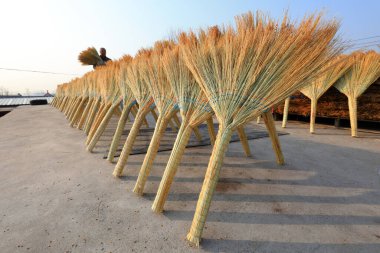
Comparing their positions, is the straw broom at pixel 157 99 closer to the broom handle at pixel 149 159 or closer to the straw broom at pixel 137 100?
the broom handle at pixel 149 159

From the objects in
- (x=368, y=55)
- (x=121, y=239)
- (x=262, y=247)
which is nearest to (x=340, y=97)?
(x=368, y=55)

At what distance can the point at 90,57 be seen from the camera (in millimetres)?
7750

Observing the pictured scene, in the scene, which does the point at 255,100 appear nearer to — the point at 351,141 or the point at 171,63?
the point at 171,63

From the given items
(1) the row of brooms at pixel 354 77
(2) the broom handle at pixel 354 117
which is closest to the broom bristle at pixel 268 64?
(1) the row of brooms at pixel 354 77

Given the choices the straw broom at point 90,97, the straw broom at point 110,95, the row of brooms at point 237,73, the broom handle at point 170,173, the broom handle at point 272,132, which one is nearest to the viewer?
the row of brooms at point 237,73

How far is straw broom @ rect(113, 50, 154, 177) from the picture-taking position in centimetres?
259

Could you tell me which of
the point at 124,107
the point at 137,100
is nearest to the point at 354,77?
the point at 137,100

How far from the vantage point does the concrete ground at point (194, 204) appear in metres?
1.47

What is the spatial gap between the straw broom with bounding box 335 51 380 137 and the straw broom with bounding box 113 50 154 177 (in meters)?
4.33

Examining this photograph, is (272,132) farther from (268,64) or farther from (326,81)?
(326,81)

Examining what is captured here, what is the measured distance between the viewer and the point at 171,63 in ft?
7.52

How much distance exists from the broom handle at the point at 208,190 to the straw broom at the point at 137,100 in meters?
1.36

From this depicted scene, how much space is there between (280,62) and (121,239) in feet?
5.77

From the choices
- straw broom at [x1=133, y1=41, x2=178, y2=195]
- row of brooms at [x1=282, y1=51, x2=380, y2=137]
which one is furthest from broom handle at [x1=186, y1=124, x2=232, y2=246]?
row of brooms at [x1=282, y1=51, x2=380, y2=137]
